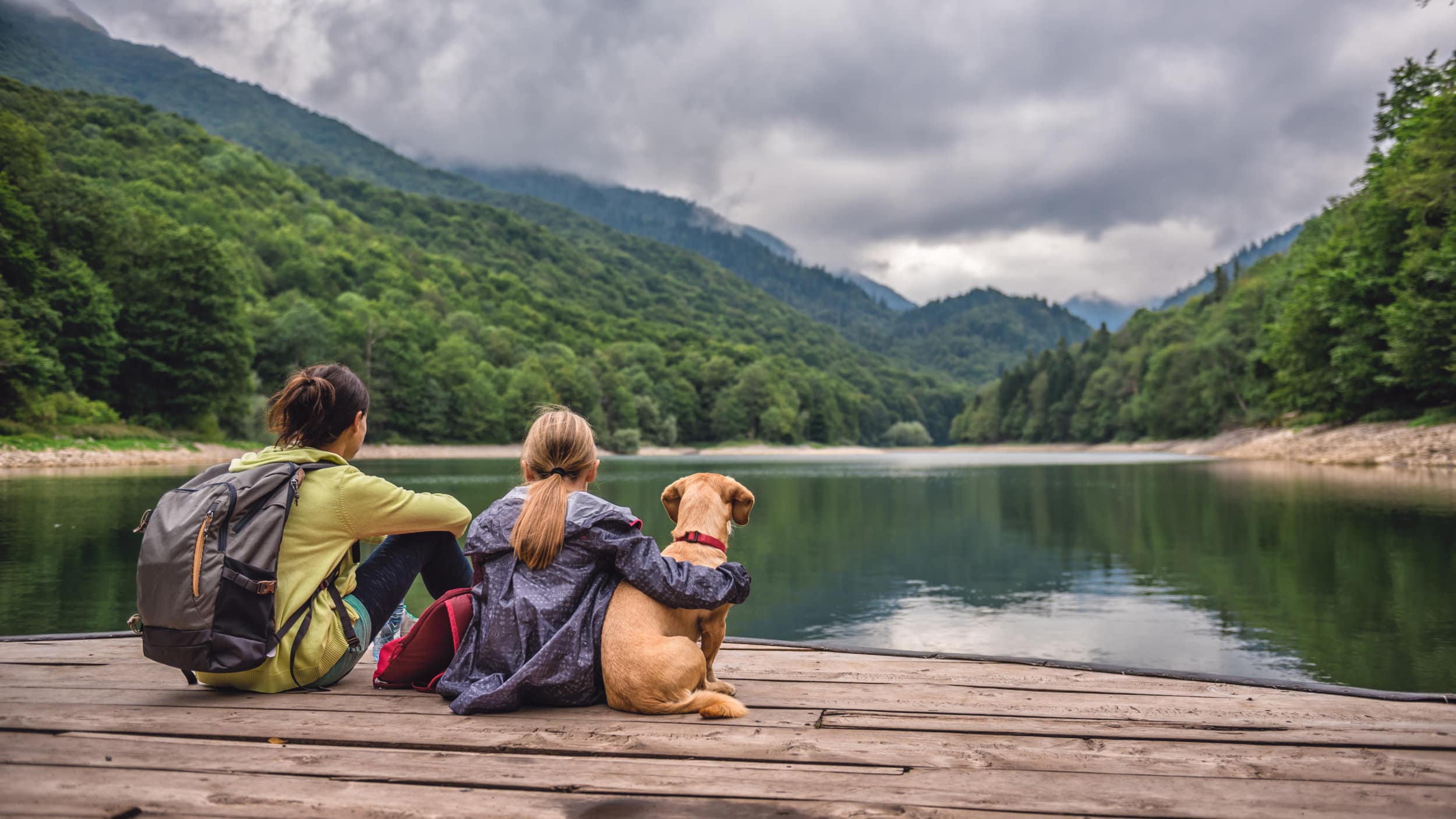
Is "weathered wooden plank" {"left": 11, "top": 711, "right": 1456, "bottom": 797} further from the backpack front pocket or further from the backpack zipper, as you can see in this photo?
the backpack zipper

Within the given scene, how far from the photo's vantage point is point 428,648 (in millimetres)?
3768

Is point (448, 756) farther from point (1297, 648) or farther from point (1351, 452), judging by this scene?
point (1351, 452)

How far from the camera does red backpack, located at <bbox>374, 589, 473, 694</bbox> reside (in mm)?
3668

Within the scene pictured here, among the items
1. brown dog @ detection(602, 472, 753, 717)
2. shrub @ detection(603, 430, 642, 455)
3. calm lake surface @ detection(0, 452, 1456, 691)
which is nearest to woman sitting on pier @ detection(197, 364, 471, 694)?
brown dog @ detection(602, 472, 753, 717)

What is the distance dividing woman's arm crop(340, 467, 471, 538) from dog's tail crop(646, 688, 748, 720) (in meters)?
1.19

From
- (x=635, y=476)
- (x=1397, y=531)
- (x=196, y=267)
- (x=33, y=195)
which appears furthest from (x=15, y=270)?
(x=1397, y=531)

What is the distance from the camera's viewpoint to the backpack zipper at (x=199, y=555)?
3.17 metres

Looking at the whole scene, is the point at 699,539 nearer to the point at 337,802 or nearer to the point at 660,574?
the point at 660,574

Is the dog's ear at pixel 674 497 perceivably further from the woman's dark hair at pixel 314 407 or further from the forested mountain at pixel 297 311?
the forested mountain at pixel 297 311

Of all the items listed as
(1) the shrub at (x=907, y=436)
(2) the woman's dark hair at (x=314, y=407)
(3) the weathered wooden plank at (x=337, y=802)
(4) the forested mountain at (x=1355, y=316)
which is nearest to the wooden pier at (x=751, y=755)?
(3) the weathered wooden plank at (x=337, y=802)

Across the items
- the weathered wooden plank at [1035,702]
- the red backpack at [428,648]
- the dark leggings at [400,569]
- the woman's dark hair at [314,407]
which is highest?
the woman's dark hair at [314,407]

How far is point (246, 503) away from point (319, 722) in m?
0.92

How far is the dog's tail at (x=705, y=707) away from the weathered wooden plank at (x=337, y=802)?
84 centimetres

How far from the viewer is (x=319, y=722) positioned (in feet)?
10.7
